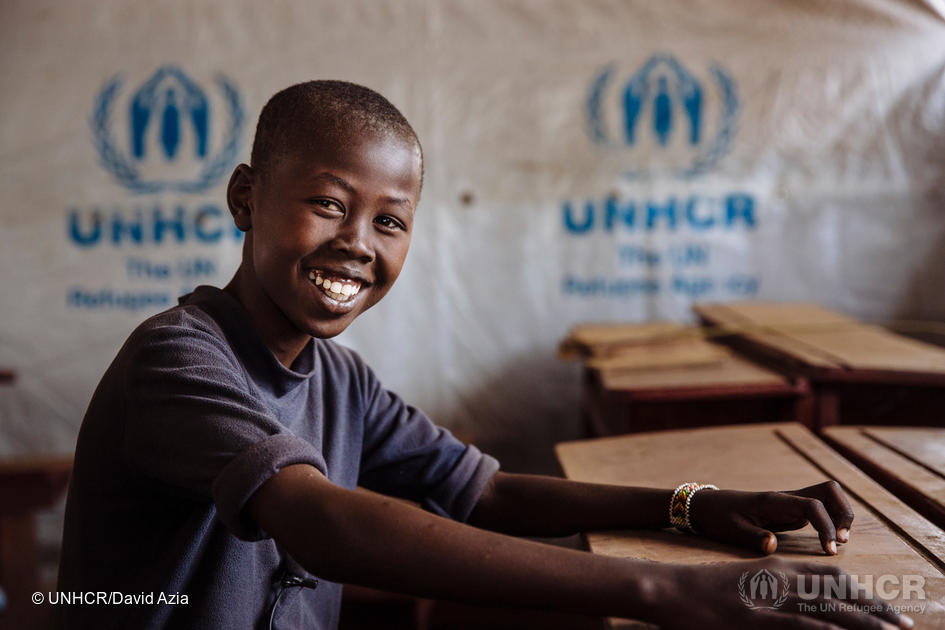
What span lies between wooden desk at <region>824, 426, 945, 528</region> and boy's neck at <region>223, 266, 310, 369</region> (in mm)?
850

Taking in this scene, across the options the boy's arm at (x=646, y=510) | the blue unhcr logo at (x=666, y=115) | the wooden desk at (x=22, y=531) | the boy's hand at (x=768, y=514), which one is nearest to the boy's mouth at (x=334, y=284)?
the boy's arm at (x=646, y=510)

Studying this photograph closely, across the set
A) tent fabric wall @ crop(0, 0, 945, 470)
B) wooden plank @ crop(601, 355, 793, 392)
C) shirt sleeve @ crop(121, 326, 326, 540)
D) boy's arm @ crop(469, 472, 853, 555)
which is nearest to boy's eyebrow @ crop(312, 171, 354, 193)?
shirt sleeve @ crop(121, 326, 326, 540)

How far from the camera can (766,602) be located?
28.6 inches

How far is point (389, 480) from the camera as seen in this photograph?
1.30 meters

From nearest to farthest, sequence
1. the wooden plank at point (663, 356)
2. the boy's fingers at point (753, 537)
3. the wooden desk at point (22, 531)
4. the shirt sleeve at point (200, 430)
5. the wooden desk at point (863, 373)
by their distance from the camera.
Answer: the shirt sleeve at point (200, 430) < the boy's fingers at point (753, 537) < the wooden desk at point (863, 373) < the wooden plank at point (663, 356) < the wooden desk at point (22, 531)

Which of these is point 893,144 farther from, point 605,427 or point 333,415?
point 333,415

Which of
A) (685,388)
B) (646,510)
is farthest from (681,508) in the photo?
(685,388)

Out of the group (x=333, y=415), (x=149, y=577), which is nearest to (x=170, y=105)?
(x=333, y=415)

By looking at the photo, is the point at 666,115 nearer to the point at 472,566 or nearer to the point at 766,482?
the point at 766,482

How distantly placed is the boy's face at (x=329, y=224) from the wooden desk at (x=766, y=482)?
445mm

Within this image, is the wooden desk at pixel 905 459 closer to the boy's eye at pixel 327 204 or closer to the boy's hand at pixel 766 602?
the boy's hand at pixel 766 602

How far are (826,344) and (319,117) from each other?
167 centimetres

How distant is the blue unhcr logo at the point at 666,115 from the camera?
9.59ft

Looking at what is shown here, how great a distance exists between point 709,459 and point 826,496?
0.30 meters
